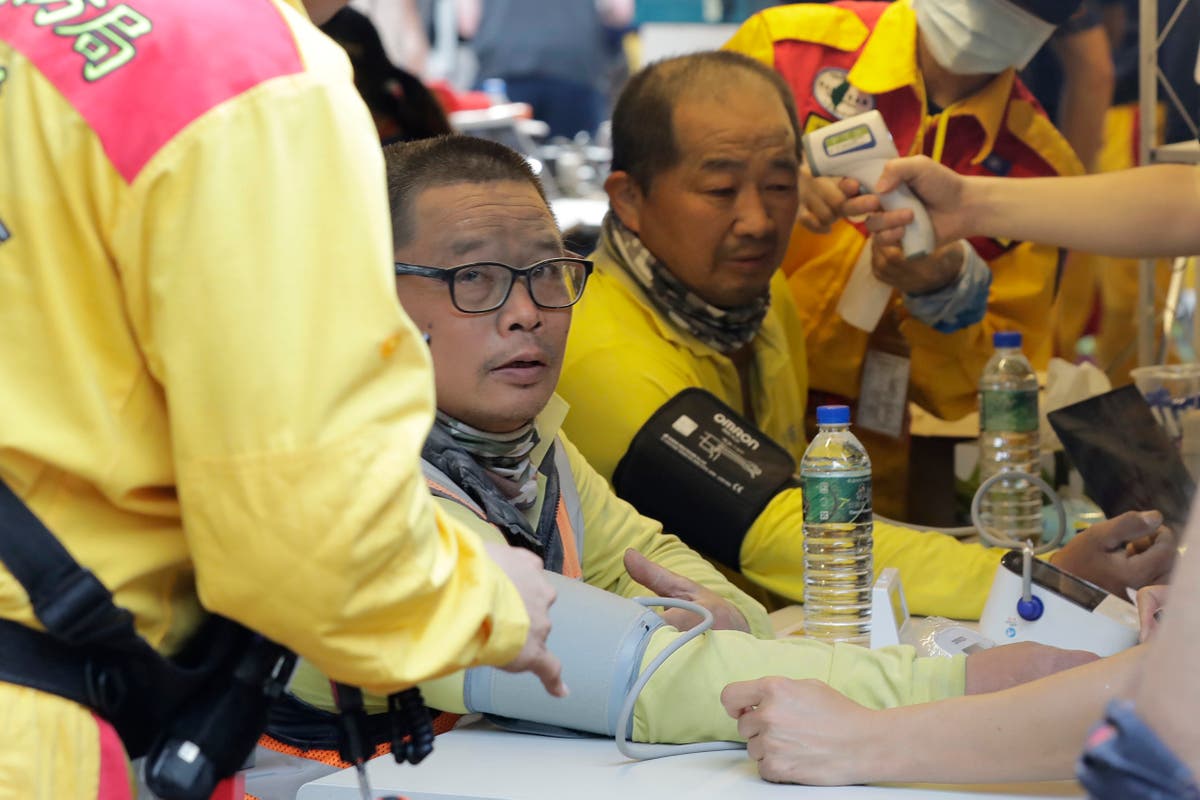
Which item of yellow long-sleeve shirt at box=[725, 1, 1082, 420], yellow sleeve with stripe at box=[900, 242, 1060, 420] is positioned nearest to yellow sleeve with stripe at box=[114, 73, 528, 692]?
yellow long-sleeve shirt at box=[725, 1, 1082, 420]

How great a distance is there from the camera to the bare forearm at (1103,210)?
7.89 feet

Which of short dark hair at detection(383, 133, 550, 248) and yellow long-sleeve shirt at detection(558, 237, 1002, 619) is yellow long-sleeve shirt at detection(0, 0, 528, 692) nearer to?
short dark hair at detection(383, 133, 550, 248)

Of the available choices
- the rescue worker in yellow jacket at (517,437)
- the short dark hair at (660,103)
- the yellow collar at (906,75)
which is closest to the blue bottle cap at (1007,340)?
the short dark hair at (660,103)

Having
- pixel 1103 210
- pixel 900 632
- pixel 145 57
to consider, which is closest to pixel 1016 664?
pixel 900 632

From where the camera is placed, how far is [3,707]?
98 cm

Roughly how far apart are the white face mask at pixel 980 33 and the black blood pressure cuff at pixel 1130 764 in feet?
7.81

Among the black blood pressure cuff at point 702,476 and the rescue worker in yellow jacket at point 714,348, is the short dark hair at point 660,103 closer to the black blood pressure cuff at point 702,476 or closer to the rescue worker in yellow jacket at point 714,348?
the rescue worker in yellow jacket at point 714,348

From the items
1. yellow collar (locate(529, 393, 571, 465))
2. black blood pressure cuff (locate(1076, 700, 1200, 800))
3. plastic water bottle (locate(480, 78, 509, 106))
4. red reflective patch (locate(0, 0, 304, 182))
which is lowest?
plastic water bottle (locate(480, 78, 509, 106))

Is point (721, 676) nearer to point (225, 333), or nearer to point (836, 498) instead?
point (836, 498)

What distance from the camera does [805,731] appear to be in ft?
4.47

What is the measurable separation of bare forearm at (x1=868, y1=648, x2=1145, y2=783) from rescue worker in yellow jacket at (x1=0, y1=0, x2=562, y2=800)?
48 centimetres

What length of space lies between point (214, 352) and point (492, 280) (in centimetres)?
97

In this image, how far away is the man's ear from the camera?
8.96 feet

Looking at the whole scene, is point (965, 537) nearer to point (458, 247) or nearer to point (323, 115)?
point (458, 247)
